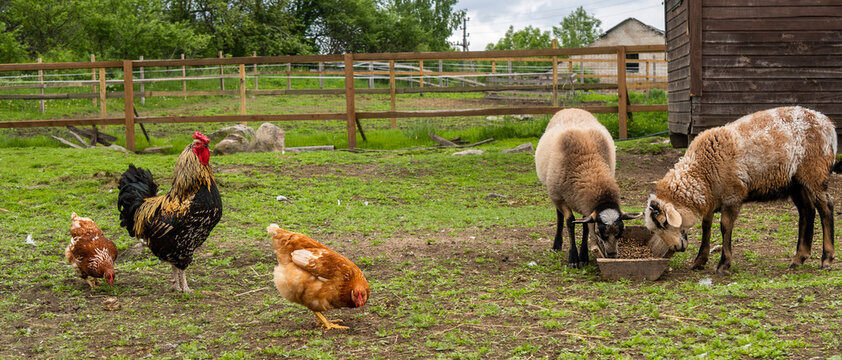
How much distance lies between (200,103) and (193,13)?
14804 millimetres

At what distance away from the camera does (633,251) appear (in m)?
6.47

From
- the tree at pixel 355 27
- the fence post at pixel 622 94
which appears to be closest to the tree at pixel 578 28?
the tree at pixel 355 27

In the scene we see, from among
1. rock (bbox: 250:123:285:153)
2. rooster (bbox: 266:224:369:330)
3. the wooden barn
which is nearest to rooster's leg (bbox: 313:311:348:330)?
rooster (bbox: 266:224:369:330)

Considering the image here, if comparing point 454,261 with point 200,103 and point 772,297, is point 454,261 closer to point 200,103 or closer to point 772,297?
point 772,297

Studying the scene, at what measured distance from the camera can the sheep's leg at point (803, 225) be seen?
6.03m

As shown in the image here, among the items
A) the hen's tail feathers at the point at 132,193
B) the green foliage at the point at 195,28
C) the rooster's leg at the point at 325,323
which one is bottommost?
the rooster's leg at the point at 325,323

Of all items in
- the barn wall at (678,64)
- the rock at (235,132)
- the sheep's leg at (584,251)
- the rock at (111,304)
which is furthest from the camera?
the rock at (235,132)

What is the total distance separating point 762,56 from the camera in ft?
35.4

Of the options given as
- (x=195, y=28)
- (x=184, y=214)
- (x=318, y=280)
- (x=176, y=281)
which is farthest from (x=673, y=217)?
(x=195, y=28)

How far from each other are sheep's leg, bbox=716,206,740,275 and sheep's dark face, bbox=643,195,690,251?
32cm

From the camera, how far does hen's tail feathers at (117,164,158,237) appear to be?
6008 millimetres

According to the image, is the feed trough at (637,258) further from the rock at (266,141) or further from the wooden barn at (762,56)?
the rock at (266,141)

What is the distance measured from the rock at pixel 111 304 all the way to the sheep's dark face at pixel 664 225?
4.36 metres

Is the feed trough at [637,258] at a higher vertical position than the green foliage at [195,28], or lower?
lower
